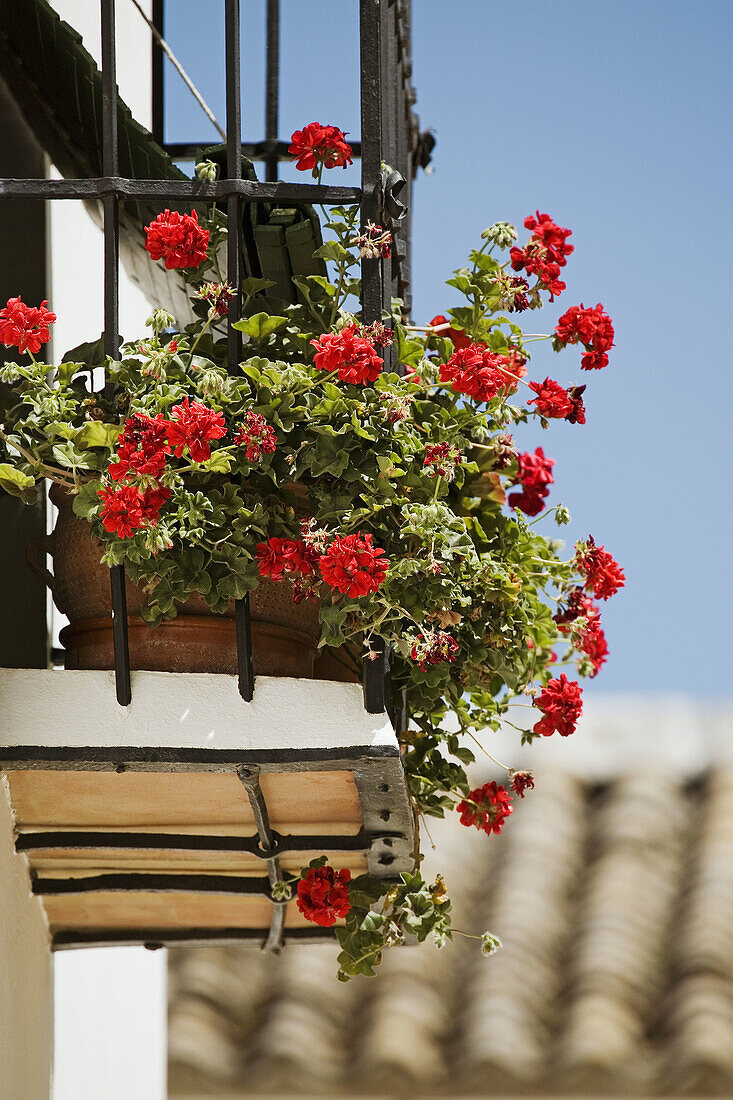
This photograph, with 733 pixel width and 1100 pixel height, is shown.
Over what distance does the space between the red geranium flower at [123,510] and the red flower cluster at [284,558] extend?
0.22m

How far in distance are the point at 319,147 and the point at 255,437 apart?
56 centimetres

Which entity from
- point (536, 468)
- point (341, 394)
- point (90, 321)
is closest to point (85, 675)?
point (341, 394)

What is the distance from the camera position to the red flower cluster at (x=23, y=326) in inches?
105

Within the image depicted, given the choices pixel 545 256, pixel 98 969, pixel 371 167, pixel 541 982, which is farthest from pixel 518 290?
pixel 541 982

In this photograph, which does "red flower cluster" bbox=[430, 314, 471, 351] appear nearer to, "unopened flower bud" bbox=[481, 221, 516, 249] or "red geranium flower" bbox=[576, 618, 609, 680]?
"unopened flower bud" bbox=[481, 221, 516, 249]

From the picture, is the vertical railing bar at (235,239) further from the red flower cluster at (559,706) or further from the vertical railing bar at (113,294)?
the red flower cluster at (559,706)

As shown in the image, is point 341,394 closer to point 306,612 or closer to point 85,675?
point 306,612

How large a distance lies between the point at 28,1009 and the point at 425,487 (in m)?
1.40

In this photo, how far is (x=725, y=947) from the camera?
24.3 feet

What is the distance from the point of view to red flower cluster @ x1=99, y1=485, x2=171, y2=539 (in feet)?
8.43

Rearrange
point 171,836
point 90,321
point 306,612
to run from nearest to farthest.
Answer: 1. point 306,612
2. point 171,836
3. point 90,321

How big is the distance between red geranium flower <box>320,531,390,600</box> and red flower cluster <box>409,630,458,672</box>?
18 cm

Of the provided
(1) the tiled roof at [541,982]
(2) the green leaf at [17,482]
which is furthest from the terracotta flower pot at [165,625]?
(1) the tiled roof at [541,982]

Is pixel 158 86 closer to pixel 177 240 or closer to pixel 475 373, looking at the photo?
pixel 177 240
